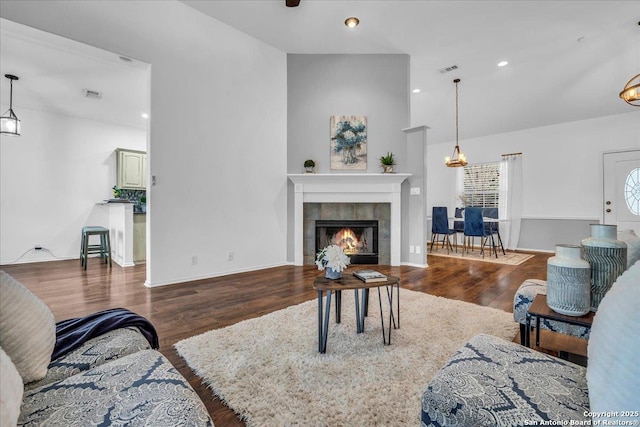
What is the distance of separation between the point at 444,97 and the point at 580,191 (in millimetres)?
3560

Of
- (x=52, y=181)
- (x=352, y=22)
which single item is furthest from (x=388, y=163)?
(x=52, y=181)

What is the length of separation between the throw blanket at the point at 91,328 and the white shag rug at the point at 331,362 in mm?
470

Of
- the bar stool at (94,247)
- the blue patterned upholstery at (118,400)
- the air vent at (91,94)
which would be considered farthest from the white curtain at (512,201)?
the air vent at (91,94)

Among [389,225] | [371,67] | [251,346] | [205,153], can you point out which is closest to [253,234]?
[205,153]

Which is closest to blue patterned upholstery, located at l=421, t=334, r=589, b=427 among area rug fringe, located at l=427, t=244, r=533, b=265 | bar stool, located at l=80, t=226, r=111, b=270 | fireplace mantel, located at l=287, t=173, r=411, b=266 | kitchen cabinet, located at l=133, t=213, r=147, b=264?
fireplace mantel, located at l=287, t=173, r=411, b=266

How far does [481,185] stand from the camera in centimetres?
718

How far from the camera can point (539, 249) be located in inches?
252

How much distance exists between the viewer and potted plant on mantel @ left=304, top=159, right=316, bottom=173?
14.6 ft

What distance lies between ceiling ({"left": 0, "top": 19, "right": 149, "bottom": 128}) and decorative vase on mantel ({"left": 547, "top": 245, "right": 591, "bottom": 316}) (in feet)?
13.9

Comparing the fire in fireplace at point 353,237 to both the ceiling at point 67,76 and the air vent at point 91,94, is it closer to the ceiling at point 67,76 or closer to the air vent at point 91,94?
the ceiling at point 67,76

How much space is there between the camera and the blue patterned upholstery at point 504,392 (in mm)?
770

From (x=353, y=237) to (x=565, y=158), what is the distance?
17.1 ft

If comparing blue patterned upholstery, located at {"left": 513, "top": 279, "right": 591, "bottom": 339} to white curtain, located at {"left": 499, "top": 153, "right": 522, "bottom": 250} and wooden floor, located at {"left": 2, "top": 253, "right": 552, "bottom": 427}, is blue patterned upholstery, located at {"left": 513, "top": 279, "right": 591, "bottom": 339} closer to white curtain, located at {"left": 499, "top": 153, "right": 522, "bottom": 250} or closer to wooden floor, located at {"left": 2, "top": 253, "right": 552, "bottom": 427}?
wooden floor, located at {"left": 2, "top": 253, "right": 552, "bottom": 427}

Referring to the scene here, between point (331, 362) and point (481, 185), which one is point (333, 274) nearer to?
point (331, 362)
